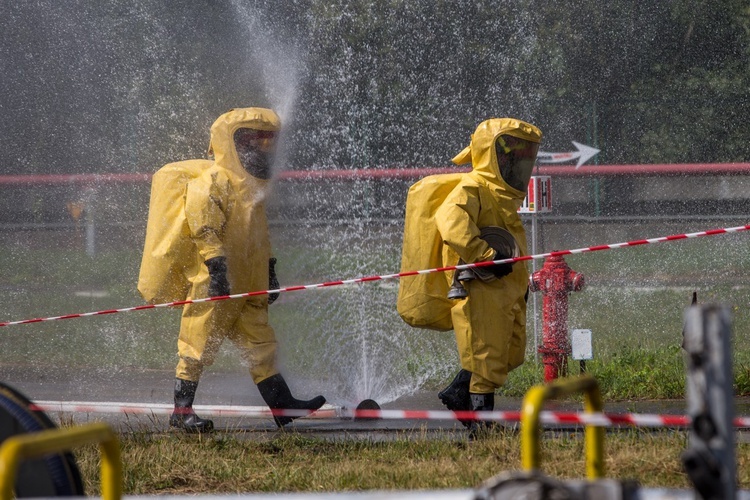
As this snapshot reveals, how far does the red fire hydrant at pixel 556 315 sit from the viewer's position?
27.7 feet

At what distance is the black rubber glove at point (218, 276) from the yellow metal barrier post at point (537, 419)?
13.2ft

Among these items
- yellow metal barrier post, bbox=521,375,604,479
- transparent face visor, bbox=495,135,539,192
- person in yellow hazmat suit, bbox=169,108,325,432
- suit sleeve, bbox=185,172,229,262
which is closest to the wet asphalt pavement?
person in yellow hazmat suit, bbox=169,108,325,432

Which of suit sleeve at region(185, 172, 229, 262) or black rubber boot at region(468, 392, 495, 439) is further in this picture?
suit sleeve at region(185, 172, 229, 262)

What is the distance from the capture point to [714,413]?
2725 millimetres

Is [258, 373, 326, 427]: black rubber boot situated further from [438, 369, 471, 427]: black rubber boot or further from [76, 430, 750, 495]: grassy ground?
[438, 369, 471, 427]: black rubber boot

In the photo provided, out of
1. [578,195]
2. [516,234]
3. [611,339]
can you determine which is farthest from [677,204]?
[516,234]

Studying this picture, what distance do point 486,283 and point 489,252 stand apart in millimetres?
205

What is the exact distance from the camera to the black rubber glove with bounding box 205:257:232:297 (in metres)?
7.09

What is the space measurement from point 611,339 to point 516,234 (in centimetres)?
377

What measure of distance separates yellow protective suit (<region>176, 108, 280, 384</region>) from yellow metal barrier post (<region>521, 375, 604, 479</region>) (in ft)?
13.4

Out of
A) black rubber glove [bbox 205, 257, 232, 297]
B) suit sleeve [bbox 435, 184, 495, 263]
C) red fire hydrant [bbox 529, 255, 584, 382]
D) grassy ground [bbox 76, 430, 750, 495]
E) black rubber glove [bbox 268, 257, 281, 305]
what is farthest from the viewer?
red fire hydrant [bbox 529, 255, 584, 382]

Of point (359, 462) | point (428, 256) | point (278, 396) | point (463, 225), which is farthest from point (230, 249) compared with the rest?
point (359, 462)

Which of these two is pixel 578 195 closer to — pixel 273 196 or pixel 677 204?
pixel 677 204

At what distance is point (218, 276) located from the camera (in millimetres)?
7109
